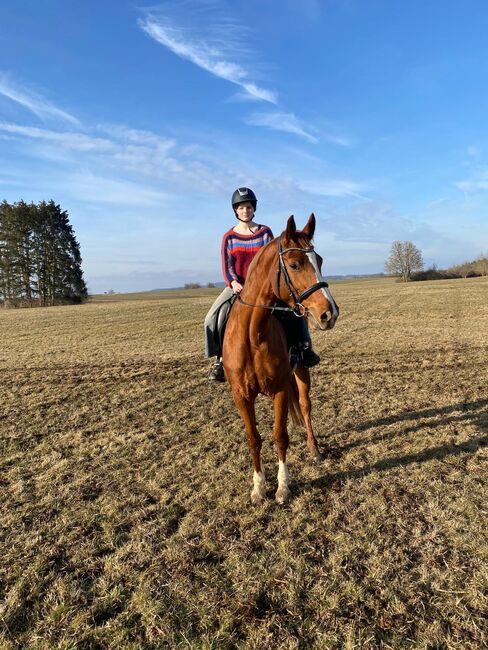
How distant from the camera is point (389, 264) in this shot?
297 ft

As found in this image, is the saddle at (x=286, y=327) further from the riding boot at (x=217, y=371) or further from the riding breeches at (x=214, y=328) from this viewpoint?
the riding boot at (x=217, y=371)

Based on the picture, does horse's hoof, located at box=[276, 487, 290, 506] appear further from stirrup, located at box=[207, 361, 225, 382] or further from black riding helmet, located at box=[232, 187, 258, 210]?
black riding helmet, located at box=[232, 187, 258, 210]

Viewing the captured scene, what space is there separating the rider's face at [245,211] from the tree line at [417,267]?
9006 cm

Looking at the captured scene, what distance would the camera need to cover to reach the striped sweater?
4.83 meters

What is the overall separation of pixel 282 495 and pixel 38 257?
53.2 metres

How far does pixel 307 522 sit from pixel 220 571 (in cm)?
111

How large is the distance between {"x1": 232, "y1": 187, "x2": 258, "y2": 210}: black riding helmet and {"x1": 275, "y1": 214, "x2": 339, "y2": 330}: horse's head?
52.4 inches

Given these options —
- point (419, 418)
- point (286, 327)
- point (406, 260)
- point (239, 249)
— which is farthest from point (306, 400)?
point (406, 260)

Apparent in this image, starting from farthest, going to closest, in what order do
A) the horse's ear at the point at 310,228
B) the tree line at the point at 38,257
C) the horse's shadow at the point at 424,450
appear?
the tree line at the point at 38,257 → the horse's shadow at the point at 424,450 → the horse's ear at the point at 310,228

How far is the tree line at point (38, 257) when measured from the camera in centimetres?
4675

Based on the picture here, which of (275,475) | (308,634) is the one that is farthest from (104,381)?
(308,634)

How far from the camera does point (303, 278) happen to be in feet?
11.5

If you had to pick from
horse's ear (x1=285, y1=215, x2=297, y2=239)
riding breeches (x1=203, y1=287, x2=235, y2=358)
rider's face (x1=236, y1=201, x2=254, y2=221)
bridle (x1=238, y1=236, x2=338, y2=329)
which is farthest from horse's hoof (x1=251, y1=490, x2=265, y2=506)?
rider's face (x1=236, y1=201, x2=254, y2=221)

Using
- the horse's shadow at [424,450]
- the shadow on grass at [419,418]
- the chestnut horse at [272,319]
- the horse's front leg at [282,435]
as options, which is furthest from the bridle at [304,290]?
the shadow on grass at [419,418]
